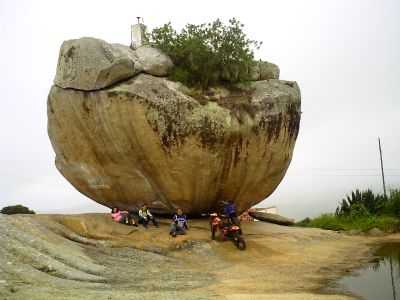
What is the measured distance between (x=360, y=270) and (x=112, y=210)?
365 inches

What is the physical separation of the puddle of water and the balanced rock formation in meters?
5.92

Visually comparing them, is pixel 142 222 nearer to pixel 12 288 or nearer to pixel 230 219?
pixel 230 219

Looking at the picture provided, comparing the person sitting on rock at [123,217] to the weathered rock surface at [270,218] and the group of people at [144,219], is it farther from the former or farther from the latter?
the weathered rock surface at [270,218]

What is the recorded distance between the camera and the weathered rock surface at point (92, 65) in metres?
17.5

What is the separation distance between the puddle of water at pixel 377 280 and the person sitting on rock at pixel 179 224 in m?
6.09

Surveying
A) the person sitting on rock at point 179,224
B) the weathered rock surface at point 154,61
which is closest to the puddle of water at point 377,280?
the person sitting on rock at point 179,224

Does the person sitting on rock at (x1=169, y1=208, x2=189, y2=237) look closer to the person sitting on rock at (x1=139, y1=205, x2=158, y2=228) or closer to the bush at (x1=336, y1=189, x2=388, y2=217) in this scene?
the person sitting on rock at (x1=139, y1=205, x2=158, y2=228)

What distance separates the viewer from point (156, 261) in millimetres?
14617

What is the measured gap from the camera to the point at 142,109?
56.5ft

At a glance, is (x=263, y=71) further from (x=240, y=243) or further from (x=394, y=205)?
(x=394, y=205)

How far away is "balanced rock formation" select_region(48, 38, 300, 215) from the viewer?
17.4 m

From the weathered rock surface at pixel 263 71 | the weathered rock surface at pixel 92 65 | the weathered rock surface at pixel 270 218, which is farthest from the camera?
the weathered rock surface at pixel 270 218

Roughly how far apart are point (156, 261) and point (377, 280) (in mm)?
6078

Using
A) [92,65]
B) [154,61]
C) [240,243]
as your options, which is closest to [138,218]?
[240,243]
